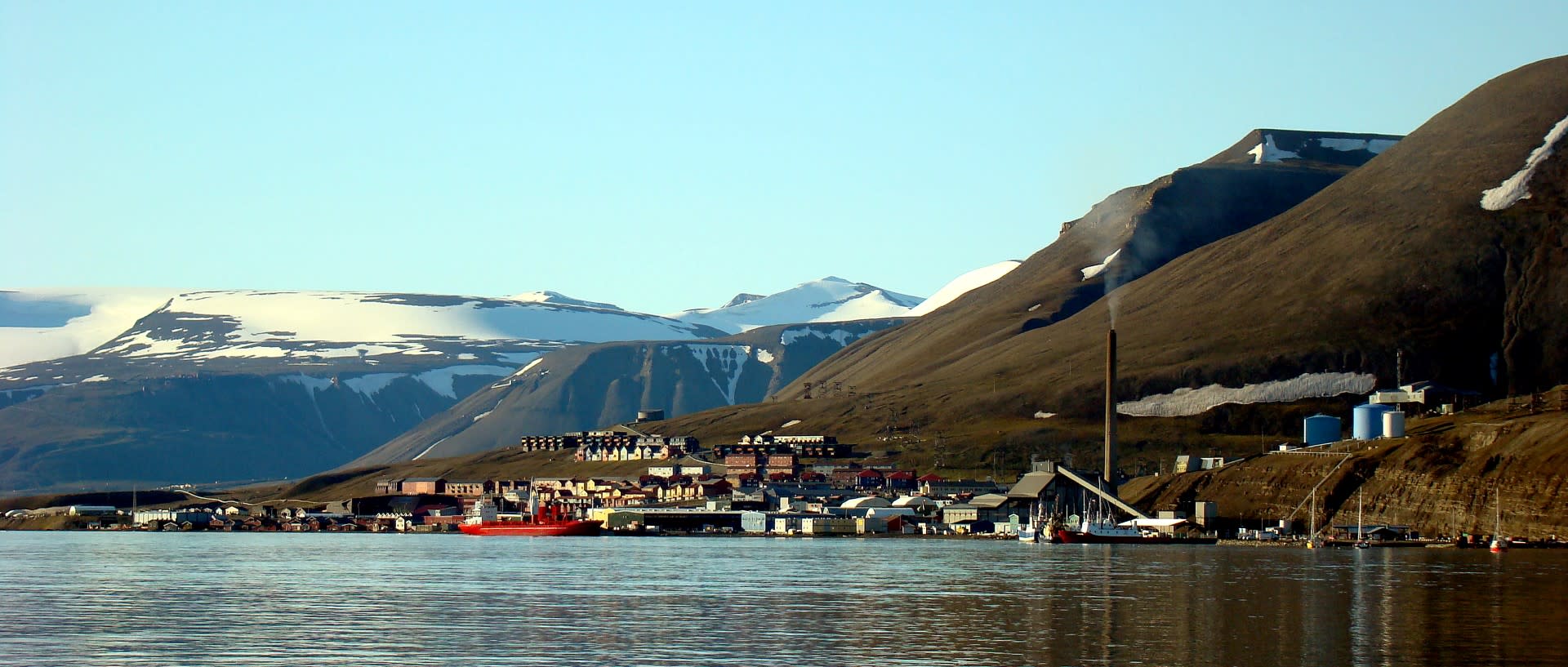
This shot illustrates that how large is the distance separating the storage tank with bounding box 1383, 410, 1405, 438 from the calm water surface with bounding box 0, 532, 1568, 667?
51.6m

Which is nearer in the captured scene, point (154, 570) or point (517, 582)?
point (517, 582)

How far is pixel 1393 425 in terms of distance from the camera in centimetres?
18850

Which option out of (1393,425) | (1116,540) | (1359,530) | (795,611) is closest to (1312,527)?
(1359,530)

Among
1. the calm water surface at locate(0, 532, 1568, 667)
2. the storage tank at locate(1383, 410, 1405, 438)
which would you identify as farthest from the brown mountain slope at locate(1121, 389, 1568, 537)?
the calm water surface at locate(0, 532, 1568, 667)

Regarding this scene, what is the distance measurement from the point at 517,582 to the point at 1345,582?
43.3 meters

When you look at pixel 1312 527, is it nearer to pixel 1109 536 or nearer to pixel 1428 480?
pixel 1428 480

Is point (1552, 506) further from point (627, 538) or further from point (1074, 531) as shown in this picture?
point (627, 538)

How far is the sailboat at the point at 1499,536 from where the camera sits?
435 ft

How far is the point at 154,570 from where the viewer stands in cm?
11869

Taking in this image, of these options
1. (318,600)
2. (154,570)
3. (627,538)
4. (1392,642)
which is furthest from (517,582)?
(627,538)

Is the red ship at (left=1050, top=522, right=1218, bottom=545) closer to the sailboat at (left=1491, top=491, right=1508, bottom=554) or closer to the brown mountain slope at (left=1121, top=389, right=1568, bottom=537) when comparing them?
the brown mountain slope at (left=1121, top=389, right=1568, bottom=537)

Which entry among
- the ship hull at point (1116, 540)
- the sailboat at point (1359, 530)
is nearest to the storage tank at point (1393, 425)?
the sailboat at point (1359, 530)

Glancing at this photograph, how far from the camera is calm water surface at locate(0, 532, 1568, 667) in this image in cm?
6328

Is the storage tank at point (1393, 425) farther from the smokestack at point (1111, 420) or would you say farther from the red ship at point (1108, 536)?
the red ship at point (1108, 536)
